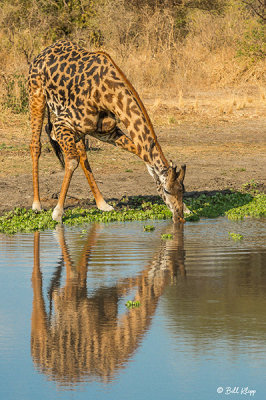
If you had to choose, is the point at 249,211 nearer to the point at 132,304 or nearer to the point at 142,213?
the point at 142,213

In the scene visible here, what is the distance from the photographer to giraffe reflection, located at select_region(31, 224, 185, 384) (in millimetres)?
5262

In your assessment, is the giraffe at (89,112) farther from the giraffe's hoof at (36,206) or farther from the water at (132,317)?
the water at (132,317)

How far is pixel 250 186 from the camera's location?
13836mm

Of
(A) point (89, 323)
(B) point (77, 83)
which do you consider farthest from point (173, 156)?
(A) point (89, 323)

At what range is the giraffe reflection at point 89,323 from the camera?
5262mm

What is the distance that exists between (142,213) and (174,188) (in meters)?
1.23

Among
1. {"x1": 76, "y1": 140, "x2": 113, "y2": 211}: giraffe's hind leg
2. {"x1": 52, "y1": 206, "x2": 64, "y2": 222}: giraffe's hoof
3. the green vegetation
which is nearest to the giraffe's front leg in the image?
{"x1": 52, "y1": 206, "x2": 64, "y2": 222}: giraffe's hoof

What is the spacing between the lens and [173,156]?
16766mm

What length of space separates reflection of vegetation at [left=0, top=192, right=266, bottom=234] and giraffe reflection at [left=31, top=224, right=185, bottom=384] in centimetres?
218

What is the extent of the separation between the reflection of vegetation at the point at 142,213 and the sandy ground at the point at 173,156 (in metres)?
0.74

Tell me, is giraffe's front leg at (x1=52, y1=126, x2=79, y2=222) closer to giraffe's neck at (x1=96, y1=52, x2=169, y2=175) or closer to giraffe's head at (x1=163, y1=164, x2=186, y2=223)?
giraffe's neck at (x1=96, y1=52, x2=169, y2=175)

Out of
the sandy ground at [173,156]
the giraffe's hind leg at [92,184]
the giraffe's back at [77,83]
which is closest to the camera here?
the giraffe's back at [77,83]

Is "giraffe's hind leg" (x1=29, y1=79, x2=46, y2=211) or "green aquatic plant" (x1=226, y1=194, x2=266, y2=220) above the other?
"giraffe's hind leg" (x1=29, y1=79, x2=46, y2=211)

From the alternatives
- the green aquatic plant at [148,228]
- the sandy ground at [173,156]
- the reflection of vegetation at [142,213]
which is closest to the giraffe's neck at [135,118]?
the green aquatic plant at [148,228]
